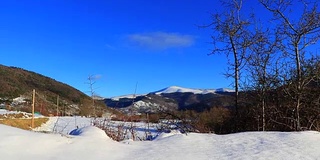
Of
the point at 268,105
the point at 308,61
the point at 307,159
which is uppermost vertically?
the point at 308,61

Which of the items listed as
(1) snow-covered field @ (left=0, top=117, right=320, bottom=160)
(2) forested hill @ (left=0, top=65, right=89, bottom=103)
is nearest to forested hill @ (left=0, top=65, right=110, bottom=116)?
(2) forested hill @ (left=0, top=65, right=89, bottom=103)

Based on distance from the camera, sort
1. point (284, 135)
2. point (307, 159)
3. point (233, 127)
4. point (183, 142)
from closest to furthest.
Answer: point (307, 159)
point (183, 142)
point (284, 135)
point (233, 127)

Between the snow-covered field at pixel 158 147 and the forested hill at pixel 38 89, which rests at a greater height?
the forested hill at pixel 38 89

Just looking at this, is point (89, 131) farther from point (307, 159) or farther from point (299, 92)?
point (299, 92)

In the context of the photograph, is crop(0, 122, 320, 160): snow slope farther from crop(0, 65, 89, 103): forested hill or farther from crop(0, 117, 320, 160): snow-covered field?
crop(0, 65, 89, 103): forested hill

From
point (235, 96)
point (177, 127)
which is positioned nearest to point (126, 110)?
point (177, 127)

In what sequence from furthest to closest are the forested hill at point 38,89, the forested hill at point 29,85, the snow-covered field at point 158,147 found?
1. the forested hill at point 29,85
2. the forested hill at point 38,89
3. the snow-covered field at point 158,147

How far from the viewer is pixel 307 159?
3.86m

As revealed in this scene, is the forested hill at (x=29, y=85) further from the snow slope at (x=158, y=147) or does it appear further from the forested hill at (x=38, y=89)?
the snow slope at (x=158, y=147)

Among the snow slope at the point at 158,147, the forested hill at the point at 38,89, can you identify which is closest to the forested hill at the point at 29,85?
the forested hill at the point at 38,89

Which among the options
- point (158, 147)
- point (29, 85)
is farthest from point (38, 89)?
point (158, 147)

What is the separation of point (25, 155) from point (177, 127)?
476 cm

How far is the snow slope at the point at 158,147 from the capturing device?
3.62 metres

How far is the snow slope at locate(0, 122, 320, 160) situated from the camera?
3621mm
